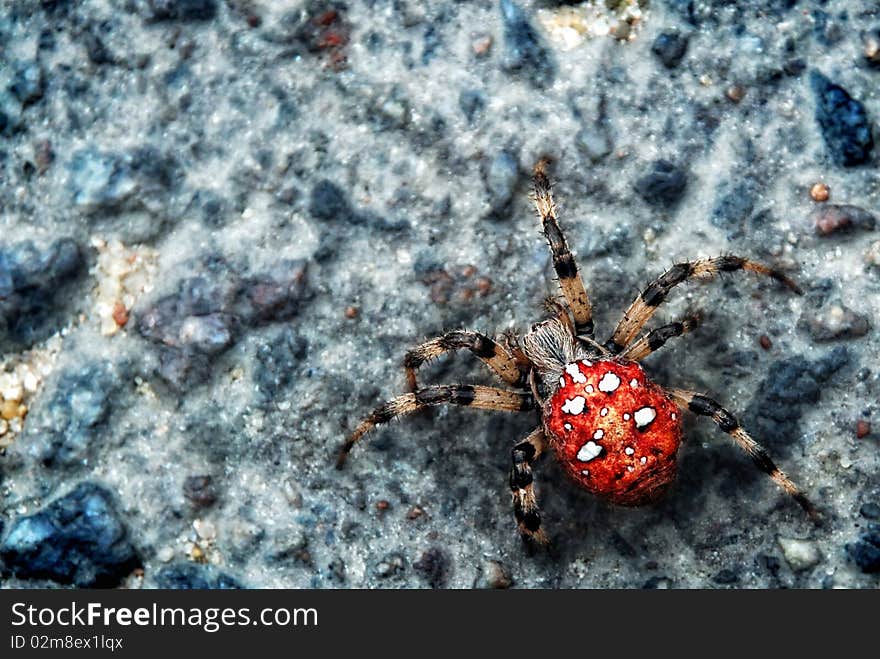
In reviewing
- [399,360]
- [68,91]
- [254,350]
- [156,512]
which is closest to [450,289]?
[399,360]

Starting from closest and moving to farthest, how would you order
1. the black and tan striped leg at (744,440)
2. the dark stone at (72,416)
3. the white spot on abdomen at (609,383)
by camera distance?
the white spot on abdomen at (609,383), the black and tan striped leg at (744,440), the dark stone at (72,416)

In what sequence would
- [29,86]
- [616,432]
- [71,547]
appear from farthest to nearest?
[29,86]
[71,547]
[616,432]

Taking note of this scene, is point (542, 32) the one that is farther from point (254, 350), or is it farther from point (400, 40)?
point (254, 350)

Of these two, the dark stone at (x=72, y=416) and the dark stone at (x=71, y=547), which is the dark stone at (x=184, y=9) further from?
the dark stone at (x=71, y=547)

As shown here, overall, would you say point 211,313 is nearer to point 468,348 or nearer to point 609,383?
point 468,348

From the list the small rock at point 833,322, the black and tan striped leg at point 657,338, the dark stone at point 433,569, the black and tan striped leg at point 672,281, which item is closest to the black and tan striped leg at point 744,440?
the black and tan striped leg at point 657,338

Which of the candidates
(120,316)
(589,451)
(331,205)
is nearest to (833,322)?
(589,451)
